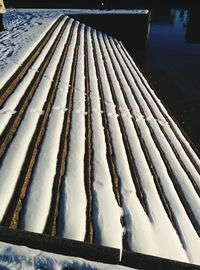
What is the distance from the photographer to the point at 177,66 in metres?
12.6

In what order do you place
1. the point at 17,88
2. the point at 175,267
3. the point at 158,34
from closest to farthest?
the point at 175,267 < the point at 17,88 < the point at 158,34

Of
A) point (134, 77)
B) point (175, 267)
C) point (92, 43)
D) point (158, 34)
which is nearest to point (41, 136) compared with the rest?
point (175, 267)

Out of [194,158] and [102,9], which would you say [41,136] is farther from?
[102,9]

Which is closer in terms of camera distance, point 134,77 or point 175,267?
point 175,267

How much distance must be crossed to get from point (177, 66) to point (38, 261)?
1206 cm

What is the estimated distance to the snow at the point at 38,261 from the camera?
1.50m

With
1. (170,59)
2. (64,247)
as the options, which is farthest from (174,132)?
(170,59)

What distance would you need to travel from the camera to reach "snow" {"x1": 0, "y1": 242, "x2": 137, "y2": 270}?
1503 millimetres

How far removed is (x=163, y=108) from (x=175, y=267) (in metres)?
4.72

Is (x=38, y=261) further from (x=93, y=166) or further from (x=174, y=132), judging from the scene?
(x=174, y=132)

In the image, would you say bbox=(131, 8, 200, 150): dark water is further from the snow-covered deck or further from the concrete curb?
the concrete curb

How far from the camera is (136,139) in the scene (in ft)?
13.7

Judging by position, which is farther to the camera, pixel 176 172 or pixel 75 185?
pixel 176 172

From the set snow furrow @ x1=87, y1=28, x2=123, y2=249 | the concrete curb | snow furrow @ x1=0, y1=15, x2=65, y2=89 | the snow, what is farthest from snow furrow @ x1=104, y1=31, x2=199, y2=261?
snow furrow @ x1=0, y1=15, x2=65, y2=89
